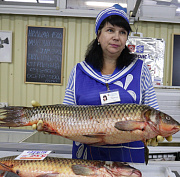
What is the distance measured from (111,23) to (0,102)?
3061 millimetres

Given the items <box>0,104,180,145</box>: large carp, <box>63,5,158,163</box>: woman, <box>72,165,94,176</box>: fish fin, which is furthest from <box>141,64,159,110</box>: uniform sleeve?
<box>72,165,94,176</box>: fish fin

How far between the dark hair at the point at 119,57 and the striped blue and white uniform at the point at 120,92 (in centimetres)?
5

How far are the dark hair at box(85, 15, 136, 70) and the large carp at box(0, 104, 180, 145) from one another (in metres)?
0.43

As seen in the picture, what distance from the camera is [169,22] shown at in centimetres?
378

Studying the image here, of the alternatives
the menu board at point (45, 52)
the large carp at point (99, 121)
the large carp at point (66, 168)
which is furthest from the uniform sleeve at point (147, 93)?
the menu board at point (45, 52)

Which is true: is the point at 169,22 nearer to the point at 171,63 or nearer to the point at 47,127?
the point at 171,63

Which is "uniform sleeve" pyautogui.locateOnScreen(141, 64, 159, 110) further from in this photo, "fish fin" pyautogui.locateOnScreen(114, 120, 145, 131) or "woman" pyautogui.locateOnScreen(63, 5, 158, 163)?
"fish fin" pyautogui.locateOnScreen(114, 120, 145, 131)

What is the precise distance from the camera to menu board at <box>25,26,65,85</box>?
12.5 feet

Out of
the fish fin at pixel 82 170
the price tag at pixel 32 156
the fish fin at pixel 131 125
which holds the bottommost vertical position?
the fish fin at pixel 82 170

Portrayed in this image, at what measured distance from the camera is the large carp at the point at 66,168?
1.15 meters

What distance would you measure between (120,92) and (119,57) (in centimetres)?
30

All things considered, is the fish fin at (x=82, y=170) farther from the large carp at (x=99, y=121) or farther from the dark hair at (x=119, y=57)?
the dark hair at (x=119, y=57)

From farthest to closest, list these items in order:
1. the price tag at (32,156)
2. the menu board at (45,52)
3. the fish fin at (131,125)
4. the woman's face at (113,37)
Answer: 1. the menu board at (45,52)
2. the woman's face at (113,37)
3. the price tag at (32,156)
4. the fish fin at (131,125)

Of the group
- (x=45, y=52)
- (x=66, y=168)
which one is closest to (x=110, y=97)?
(x=66, y=168)
